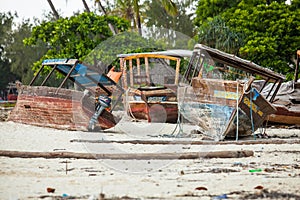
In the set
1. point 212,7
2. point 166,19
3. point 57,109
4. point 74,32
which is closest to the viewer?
point 57,109

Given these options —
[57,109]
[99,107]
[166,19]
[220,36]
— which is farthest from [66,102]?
[166,19]

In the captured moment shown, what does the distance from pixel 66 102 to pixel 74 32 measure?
15.9 m

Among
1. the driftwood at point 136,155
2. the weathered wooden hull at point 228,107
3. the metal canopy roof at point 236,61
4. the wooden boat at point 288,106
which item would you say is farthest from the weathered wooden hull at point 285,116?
the driftwood at point 136,155

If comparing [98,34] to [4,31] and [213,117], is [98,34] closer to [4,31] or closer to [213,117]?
[213,117]

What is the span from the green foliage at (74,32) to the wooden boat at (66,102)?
12.9 m

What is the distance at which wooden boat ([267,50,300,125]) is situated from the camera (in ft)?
48.9

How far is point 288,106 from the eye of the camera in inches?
592

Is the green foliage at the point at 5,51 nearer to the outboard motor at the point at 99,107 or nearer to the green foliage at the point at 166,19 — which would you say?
the green foliage at the point at 166,19

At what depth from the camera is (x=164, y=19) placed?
5478 centimetres

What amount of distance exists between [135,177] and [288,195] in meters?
1.99

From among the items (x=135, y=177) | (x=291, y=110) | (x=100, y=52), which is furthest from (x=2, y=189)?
(x=100, y=52)

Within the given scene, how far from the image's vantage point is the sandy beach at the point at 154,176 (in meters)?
5.55

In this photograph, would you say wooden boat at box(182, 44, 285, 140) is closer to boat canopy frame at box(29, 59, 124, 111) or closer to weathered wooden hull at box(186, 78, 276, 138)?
weathered wooden hull at box(186, 78, 276, 138)

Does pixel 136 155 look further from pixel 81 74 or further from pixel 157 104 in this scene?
pixel 157 104
